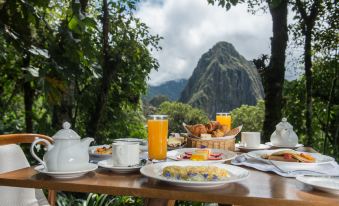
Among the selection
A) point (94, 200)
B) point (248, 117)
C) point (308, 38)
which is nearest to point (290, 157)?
point (94, 200)

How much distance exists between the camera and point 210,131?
1.51 meters

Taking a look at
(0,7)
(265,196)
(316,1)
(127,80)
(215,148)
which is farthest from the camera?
(127,80)

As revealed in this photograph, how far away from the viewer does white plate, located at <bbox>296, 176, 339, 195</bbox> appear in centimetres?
86

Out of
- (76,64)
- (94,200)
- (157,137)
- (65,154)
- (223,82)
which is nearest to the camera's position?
(65,154)

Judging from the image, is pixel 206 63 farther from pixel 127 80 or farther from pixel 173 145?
pixel 173 145

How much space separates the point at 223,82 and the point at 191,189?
129ft

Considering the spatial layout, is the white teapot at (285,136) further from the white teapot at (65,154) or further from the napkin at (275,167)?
the white teapot at (65,154)

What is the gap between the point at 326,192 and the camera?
2.90 ft

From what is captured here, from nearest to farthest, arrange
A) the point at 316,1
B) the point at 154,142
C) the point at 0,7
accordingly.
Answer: the point at 154,142 → the point at 0,7 → the point at 316,1

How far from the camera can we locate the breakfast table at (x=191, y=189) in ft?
2.65

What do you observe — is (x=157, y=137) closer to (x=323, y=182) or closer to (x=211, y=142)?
(x=211, y=142)

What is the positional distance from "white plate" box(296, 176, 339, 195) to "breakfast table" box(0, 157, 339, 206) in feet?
0.05

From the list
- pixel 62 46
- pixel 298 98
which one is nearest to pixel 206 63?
pixel 298 98

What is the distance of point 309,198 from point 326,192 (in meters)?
0.10
